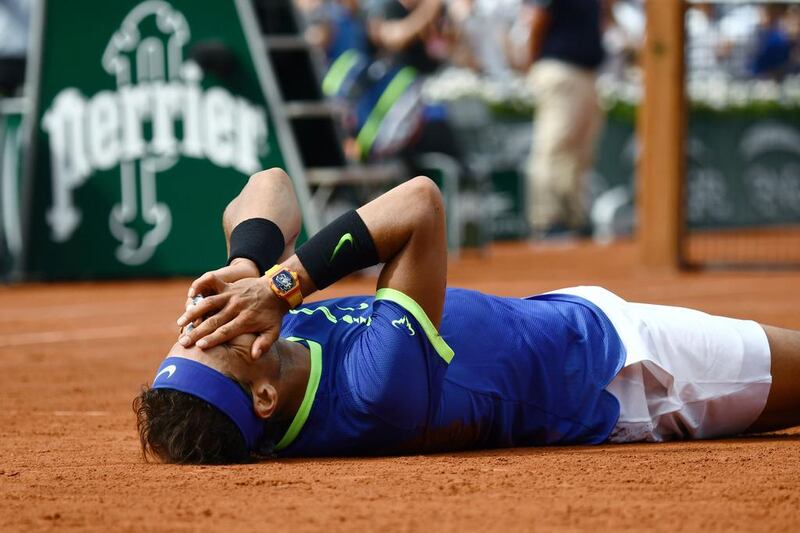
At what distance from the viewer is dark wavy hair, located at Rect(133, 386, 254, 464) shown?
3.94 meters

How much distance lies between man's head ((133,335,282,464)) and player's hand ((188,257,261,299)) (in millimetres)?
173

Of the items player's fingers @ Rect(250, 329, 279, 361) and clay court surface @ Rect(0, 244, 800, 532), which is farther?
player's fingers @ Rect(250, 329, 279, 361)

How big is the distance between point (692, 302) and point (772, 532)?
612 centimetres

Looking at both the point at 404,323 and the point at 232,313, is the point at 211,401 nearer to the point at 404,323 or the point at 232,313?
the point at 232,313

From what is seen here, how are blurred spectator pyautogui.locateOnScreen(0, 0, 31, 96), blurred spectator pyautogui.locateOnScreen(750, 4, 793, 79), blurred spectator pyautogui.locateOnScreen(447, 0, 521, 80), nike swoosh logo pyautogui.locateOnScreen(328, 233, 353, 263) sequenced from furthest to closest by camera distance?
1. blurred spectator pyautogui.locateOnScreen(447, 0, 521, 80)
2. blurred spectator pyautogui.locateOnScreen(750, 4, 793, 79)
3. blurred spectator pyautogui.locateOnScreen(0, 0, 31, 96)
4. nike swoosh logo pyautogui.locateOnScreen(328, 233, 353, 263)

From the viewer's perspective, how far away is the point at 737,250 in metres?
14.1

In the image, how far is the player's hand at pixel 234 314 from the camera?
3.93 m

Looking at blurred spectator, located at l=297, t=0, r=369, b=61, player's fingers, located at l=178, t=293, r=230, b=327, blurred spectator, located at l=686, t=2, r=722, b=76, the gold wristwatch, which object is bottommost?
player's fingers, located at l=178, t=293, r=230, b=327

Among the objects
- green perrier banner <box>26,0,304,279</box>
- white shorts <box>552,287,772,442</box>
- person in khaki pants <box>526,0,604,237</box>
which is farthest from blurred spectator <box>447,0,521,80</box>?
white shorts <box>552,287,772,442</box>

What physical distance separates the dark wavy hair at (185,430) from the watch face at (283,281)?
0.40 meters

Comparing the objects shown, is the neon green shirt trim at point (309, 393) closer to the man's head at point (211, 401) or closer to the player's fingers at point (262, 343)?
the man's head at point (211, 401)

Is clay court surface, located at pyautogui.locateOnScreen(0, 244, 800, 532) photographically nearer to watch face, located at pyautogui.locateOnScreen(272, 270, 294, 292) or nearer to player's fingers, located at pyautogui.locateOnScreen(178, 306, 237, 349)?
player's fingers, located at pyautogui.locateOnScreen(178, 306, 237, 349)

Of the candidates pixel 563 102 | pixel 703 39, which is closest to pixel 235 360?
pixel 703 39

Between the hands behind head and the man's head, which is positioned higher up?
the hands behind head
